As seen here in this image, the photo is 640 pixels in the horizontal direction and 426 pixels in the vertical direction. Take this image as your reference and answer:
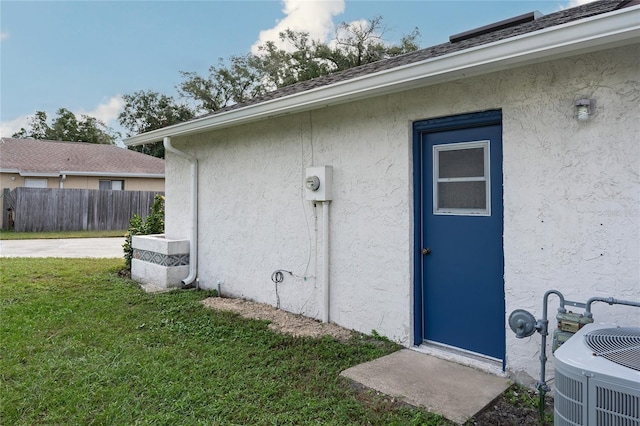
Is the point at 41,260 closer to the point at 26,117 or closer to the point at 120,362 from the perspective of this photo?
the point at 120,362

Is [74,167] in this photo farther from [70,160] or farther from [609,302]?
[609,302]

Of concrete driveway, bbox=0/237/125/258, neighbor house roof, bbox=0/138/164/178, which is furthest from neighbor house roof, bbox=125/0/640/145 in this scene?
neighbor house roof, bbox=0/138/164/178

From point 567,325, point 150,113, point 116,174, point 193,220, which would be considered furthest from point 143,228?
point 150,113

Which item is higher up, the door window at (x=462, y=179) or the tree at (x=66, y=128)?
the tree at (x=66, y=128)

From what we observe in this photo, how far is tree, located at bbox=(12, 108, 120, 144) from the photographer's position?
37156 mm

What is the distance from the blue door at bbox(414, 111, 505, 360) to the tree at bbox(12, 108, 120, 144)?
41.4 metres

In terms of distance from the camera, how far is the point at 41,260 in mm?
9789

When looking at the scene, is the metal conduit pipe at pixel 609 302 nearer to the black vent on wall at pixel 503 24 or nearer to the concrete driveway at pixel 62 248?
the black vent on wall at pixel 503 24

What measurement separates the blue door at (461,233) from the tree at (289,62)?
21.7 metres

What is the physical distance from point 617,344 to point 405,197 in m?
2.34

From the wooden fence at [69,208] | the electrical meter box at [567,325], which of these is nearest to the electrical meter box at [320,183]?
the electrical meter box at [567,325]

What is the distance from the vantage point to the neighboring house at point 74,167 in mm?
19312

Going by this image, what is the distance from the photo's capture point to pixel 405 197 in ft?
13.6

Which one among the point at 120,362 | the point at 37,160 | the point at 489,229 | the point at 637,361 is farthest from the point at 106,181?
the point at 637,361
